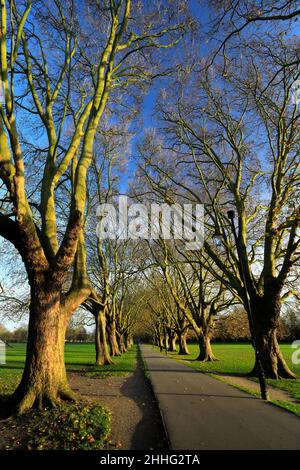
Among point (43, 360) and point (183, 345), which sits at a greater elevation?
point (43, 360)

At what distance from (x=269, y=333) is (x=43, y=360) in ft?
30.3

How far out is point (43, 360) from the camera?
22.0 feet

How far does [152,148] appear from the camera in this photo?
15672mm

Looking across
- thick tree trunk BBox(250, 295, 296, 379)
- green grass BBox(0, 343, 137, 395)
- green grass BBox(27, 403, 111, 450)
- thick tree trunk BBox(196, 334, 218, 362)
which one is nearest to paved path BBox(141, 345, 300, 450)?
green grass BBox(27, 403, 111, 450)

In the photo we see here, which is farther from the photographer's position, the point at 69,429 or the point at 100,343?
the point at 100,343

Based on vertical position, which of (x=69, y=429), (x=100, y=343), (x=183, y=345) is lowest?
(x=183, y=345)

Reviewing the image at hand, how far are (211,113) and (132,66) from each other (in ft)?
14.5

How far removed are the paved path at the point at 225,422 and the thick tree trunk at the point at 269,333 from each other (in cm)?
418

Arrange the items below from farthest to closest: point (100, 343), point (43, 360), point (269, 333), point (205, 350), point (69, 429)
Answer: point (205, 350) < point (100, 343) < point (269, 333) < point (43, 360) < point (69, 429)

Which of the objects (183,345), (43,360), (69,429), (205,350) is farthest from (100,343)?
(183,345)

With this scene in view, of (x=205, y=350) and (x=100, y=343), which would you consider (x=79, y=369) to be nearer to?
(x=100, y=343)

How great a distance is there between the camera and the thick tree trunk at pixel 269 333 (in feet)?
40.0
